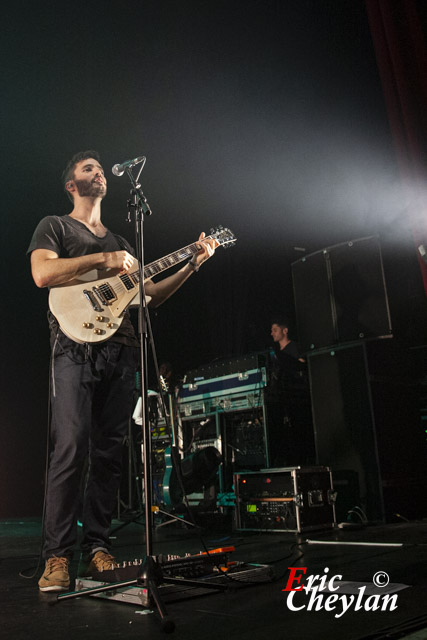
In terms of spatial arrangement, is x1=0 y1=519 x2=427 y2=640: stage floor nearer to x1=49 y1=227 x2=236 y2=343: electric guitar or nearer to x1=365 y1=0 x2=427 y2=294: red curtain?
x1=49 y1=227 x2=236 y2=343: electric guitar

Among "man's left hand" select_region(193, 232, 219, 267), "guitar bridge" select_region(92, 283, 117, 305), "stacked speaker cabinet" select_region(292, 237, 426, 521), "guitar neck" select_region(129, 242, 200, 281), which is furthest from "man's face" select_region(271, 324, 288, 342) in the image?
"guitar bridge" select_region(92, 283, 117, 305)

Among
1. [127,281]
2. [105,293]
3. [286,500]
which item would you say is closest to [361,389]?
[286,500]

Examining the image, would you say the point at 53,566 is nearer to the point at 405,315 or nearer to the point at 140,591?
the point at 140,591

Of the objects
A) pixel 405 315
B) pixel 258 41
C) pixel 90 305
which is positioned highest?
pixel 258 41

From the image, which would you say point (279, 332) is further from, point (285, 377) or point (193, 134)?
point (193, 134)

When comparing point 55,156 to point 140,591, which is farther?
point 55,156

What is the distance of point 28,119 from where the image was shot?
16.9 ft

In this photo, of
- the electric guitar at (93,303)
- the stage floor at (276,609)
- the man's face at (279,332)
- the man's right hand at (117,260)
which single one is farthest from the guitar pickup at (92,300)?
the man's face at (279,332)

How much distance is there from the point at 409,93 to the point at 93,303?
271cm

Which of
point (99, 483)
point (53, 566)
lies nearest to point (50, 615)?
point (53, 566)

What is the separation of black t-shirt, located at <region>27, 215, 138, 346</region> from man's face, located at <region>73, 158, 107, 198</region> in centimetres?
16

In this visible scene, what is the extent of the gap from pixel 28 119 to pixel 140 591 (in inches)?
187

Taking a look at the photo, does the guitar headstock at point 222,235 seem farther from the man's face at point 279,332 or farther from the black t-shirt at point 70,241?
the man's face at point 279,332

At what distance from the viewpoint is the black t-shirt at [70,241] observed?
236cm
